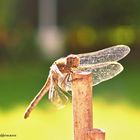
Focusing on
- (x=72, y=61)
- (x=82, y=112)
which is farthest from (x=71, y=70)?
(x=82, y=112)

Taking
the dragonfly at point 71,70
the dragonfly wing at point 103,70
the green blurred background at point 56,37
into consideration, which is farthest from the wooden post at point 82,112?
the green blurred background at point 56,37

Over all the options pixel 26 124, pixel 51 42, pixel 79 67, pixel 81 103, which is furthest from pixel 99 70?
pixel 51 42

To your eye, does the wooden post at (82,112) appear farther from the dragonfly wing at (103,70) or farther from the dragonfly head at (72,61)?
the dragonfly wing at (103,70)

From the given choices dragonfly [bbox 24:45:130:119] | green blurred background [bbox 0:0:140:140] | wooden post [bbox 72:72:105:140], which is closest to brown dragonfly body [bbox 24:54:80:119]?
dragonfly [bbox 24:45:130:119]

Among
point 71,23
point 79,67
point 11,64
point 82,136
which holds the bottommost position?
point 82,136

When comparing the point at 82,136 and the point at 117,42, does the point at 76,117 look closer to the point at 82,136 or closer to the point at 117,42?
the point at 82,136

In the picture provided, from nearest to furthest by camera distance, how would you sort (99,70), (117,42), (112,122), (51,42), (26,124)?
(99,70) → (26,124) → (112,122) → (117,42) → (51,42)

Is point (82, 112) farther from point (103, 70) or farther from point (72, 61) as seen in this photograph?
point (103, 70)

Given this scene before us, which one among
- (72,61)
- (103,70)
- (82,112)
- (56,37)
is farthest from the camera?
(56,37)

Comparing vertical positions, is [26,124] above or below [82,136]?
above
